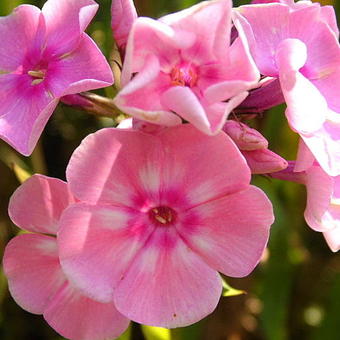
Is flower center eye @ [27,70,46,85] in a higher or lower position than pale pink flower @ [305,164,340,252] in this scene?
higher

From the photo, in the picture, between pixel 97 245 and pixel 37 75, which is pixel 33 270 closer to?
pixel 97 245

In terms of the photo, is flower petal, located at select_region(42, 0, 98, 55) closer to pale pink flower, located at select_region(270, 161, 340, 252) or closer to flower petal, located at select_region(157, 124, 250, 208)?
flower petal, located at select_region(157, 124, 250, 208)

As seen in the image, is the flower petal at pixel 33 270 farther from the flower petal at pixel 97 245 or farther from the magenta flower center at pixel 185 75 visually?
the magenta flower center at pixel 185 75

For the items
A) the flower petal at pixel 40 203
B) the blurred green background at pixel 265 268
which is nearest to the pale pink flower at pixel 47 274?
the flower petal at pixel 40 203

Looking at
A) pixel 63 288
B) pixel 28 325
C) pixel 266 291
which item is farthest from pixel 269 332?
pixel 63 288

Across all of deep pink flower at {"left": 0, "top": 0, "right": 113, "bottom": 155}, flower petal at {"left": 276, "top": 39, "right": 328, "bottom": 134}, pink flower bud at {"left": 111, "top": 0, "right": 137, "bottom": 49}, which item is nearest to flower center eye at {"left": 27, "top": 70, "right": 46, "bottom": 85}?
deep pink flower at {"left": 0, "top": 0, "right": 113, "bottom": 155}
